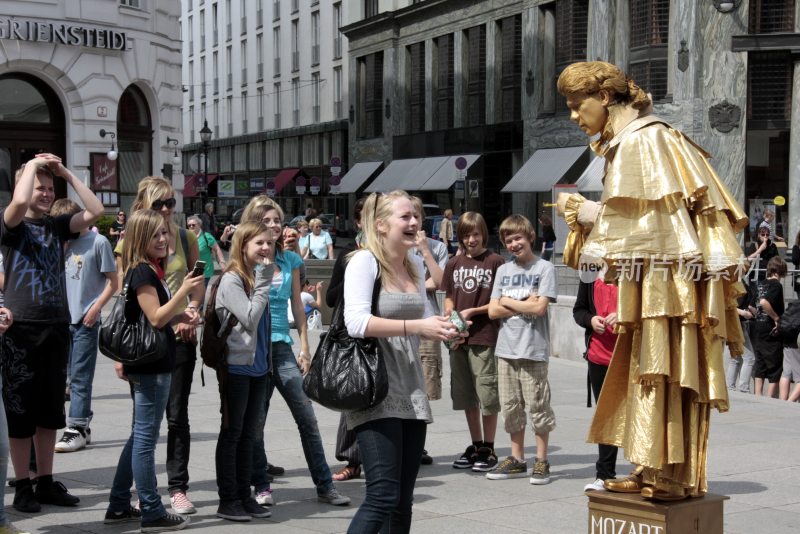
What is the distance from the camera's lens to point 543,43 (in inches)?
1596

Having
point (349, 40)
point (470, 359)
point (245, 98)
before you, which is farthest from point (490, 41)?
point (470, 359)

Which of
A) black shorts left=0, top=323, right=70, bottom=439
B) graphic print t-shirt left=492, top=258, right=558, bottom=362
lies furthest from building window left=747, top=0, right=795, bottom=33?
black shorts left=0, top=323, right=70, bottom=439

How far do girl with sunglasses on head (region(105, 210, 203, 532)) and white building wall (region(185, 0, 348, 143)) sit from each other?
5320 centimetres

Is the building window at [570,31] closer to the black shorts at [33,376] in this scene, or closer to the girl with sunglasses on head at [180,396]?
the girl with sunglasses on head at [180,396]

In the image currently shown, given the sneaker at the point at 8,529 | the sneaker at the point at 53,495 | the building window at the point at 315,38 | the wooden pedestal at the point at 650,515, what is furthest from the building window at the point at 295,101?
the wooden pedestal at the point at 650,515

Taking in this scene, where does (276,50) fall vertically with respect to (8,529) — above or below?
above

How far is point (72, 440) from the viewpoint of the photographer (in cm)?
932

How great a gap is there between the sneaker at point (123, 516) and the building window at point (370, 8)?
4825 centimetres

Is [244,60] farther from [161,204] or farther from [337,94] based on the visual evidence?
[161,204]

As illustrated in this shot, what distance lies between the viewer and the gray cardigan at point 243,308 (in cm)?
707

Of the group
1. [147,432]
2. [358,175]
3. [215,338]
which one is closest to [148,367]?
[147,432]

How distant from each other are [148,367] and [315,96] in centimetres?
5722

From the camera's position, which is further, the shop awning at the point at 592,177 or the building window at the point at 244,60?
the building window at the point at 244,60

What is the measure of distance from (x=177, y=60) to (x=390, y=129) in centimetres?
2172
